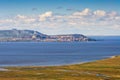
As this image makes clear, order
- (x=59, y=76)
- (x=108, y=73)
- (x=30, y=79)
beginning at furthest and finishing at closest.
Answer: (x=108, y=73), (x=59, y=76), (x=30, y=79)

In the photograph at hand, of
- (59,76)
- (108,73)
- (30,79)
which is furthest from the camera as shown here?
(108,73)

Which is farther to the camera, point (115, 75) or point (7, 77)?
point (115, 75)

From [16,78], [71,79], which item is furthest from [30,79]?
[71,79]

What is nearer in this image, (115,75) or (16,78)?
(16,78)

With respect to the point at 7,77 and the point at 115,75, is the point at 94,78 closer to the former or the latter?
the point at 115,75

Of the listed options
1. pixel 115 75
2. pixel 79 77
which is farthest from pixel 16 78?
pixel 115 75

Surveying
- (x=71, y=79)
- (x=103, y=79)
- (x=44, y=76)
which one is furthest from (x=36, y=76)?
(x=103, y=79)

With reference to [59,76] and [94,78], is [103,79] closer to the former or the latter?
[94,78]
